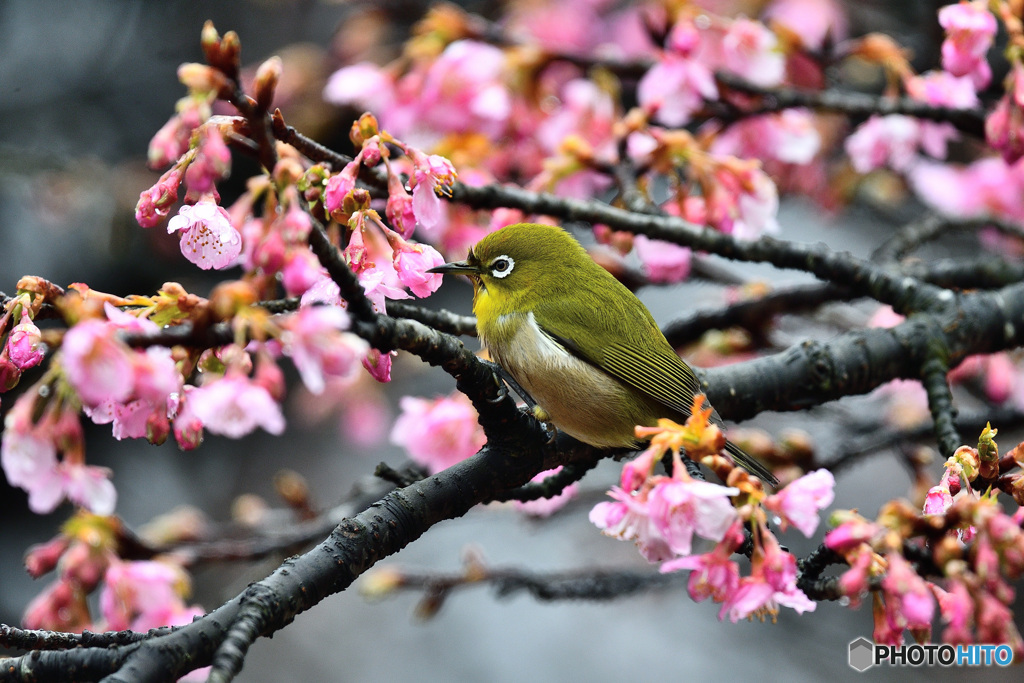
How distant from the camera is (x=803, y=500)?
44.1 inches

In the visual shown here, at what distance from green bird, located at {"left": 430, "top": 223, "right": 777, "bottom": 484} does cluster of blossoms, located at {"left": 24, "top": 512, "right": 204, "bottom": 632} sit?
1.03 metres

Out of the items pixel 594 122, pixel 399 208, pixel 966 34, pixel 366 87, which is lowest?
pixel 594 122

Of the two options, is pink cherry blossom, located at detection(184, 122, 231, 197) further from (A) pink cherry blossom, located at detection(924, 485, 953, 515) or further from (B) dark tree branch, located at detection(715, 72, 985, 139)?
(B) dark tree branch, located at detection(715, 72, 985, 139)

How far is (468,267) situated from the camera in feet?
6.42

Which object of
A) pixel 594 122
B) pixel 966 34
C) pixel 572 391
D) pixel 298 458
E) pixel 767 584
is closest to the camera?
pixel 767 584

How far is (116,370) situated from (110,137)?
393 cm

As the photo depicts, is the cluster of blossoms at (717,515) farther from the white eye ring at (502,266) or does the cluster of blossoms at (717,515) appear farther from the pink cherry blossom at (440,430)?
the pink cherry blossom at (440,430)

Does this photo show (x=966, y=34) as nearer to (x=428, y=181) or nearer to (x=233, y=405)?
(x=428, y=181)

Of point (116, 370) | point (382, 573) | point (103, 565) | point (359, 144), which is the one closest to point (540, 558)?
point (382, 573)

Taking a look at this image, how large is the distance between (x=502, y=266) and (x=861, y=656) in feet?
3.72

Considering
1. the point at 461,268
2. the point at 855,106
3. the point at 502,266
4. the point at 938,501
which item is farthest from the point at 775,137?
the point at 938,501

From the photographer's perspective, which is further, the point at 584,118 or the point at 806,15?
the point at 806,15

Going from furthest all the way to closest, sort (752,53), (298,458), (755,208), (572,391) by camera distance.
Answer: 1. (298,458)
2. (752,53)
3. (755,208)
4. (572,391)

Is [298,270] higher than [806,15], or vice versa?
[298,270]
